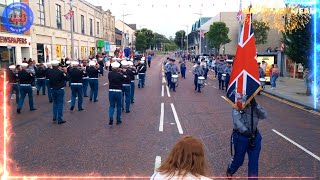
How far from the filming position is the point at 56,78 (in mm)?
10383

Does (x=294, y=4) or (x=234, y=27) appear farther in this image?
(x=234, y=27)

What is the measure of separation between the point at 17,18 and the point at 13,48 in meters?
2.44

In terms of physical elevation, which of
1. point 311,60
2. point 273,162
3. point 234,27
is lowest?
point 273,162

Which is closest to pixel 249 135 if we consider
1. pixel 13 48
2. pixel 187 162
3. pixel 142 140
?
pixel 187 162

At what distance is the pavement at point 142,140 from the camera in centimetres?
620

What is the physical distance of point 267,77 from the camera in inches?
918

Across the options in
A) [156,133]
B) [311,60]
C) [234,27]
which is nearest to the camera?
[156,133]

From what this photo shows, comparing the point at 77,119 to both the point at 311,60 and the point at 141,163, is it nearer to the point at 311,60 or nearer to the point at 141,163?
the point at 141,163

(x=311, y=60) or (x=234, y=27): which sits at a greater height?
(x=234, y=27)

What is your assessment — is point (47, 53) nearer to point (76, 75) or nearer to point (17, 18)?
point (17, 18)

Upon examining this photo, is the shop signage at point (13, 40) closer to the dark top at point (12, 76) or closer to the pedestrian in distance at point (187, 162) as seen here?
the dark top at point (12, 76)

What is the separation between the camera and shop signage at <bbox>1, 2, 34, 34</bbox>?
24812mm

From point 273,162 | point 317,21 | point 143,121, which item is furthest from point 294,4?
point 273,162

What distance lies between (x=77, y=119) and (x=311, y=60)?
1212cm
